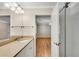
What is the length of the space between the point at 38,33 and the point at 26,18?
675 millimetres

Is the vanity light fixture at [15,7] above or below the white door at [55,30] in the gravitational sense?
above

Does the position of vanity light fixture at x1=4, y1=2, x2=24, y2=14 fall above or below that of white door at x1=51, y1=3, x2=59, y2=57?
above

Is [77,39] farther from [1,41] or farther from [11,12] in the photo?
[11,12]

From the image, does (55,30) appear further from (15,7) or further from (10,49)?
(10,49)

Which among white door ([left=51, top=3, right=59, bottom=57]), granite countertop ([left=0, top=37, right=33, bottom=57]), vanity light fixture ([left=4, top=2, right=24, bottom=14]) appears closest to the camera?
granite countertop ([left=0, top=37, right=33, bottom=57])

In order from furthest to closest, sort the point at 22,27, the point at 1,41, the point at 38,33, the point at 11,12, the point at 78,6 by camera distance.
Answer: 1. the point at 22,27
2. the point at 38,33
3. the point at 11,12
4. the point at 1,41
5. the point at 78,6

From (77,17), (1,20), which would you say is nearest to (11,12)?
(1,20)

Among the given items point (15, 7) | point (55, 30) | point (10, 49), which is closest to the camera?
point (10, 49)

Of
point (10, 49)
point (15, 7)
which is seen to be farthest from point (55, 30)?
point (10, 49)

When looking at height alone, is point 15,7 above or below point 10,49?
above

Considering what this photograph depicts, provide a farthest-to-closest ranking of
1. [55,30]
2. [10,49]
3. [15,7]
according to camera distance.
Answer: [55,30] < [15,7] < [10,49]

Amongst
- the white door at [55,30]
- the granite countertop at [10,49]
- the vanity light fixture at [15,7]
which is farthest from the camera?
the white door at [55,30]

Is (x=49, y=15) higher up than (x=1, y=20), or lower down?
higher up

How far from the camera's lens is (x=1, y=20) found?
215cm
